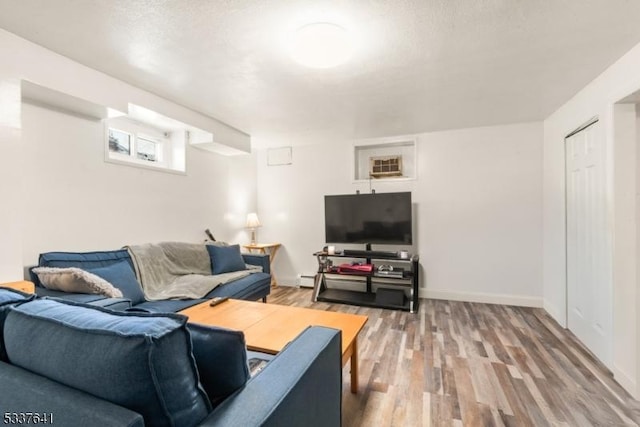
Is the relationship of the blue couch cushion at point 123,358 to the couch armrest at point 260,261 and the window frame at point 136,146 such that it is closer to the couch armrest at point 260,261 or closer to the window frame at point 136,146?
the window frame at point 136,146

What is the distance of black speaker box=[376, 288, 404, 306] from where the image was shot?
3670mm

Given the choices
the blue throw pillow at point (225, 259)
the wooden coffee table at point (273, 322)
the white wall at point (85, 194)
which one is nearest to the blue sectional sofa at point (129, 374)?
the wooden coffee table at point (273, 322)

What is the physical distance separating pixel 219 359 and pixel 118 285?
77.6 inches

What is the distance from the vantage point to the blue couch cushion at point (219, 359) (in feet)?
2.79

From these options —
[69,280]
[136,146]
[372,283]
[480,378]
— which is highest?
[136,146]

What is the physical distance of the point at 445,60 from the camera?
2150 mm

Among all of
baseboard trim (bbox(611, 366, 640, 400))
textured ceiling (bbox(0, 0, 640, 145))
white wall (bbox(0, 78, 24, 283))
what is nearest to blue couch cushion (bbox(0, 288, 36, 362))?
white wall (bbox(0, 78, 24, 283))

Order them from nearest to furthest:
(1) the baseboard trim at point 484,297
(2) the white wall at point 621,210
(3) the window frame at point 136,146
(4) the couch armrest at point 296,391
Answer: (4) the couch armrest at point 296,391, (2) the white wall at point 621,210, (3) the window frame at point 136,146, (1) the baseboard trim at point 484,297

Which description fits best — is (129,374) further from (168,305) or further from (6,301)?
(168,305)

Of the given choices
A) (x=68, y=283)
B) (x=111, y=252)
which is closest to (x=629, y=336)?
(x=68, y=283)

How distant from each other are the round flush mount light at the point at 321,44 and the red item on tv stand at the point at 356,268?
2.56 metres

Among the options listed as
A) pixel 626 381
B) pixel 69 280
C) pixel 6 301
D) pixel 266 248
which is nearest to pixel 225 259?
pixel 266 248

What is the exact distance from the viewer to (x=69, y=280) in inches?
79.0

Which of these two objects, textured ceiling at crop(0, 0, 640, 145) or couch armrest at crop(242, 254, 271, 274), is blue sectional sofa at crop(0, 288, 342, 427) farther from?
couch armrest at crop(242, 254, 271, 274)
